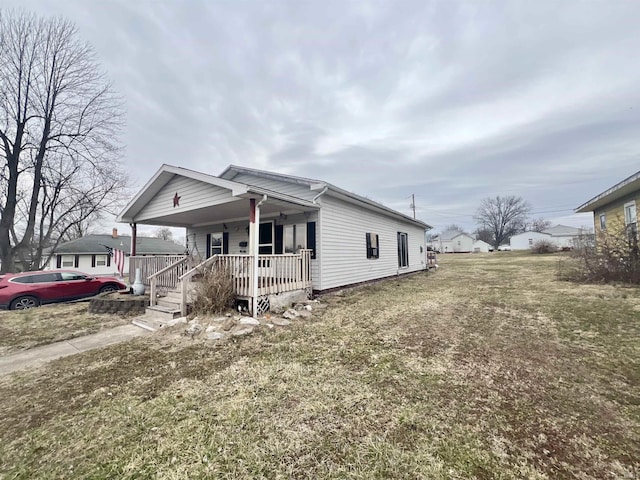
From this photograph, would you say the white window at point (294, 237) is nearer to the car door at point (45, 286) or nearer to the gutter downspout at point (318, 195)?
the gutter downspout at point (318, 195)

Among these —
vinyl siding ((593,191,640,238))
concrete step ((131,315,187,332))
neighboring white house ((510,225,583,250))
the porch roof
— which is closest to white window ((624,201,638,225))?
vinyl siding ((593,191,640,238))

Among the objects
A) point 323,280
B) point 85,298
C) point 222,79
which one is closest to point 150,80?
point 222,79

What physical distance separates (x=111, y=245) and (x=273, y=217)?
28.6m

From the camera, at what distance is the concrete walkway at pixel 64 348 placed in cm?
434

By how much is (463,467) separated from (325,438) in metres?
1.08

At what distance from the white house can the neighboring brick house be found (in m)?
9.08

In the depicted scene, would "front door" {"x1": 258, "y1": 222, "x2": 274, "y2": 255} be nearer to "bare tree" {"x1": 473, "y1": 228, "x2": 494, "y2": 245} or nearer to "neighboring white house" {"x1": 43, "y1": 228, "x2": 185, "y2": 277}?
"neighboring white house" {"x1": 43, "y1": 228, "x2": 185, "y2": 277}

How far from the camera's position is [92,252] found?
26969mm

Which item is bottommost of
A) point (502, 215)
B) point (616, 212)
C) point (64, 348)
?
point (64, 348)

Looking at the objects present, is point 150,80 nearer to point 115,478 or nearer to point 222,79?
point 222,79

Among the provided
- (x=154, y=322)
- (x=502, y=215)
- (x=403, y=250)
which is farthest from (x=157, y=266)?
(x=502, y=215)

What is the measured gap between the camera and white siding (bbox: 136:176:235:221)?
→ 23.9 ft

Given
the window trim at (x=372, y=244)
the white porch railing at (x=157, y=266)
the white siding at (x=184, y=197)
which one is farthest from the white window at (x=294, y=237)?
the window trim at (x=372, y=244)

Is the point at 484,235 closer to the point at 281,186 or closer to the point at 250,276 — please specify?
the point at 281,186
